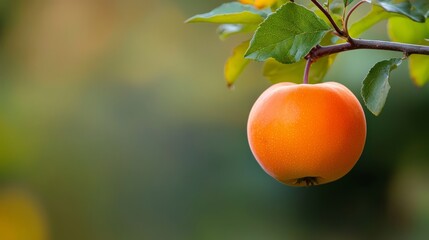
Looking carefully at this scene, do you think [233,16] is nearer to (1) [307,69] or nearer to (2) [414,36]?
(1) [307,69]

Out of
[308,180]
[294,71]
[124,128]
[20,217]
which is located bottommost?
[20,217]

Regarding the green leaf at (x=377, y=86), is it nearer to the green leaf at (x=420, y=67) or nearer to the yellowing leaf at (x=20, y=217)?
the green leaf at (x=420, y=67)

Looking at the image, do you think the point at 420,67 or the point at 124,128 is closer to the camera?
the point at 420,67

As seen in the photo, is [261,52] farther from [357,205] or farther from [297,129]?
[357,205]

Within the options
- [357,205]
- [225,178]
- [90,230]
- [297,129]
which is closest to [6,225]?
[90,230]

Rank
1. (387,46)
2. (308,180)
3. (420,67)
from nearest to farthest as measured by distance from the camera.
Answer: (387,46) → (308,180) → (420,67)

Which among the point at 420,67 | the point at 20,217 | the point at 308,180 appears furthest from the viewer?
the point at 20,217

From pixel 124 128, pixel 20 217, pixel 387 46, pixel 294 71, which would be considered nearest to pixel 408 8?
pixel 387 46
